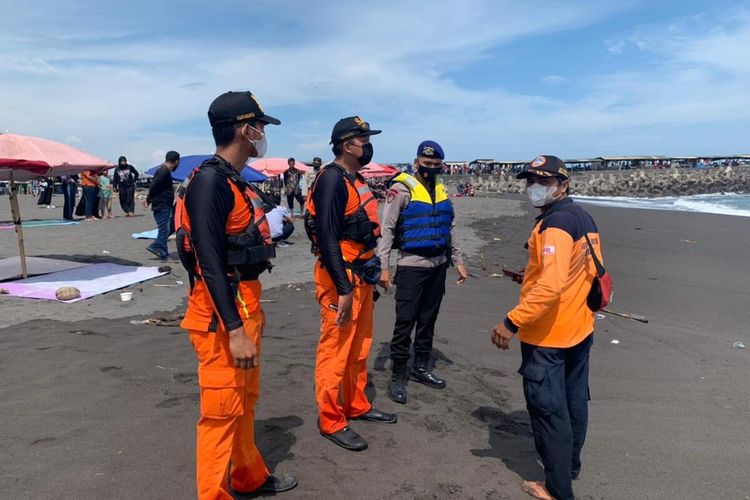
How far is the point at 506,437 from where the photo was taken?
3736 mm

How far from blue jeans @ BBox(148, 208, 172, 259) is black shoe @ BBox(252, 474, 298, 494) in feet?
25.9

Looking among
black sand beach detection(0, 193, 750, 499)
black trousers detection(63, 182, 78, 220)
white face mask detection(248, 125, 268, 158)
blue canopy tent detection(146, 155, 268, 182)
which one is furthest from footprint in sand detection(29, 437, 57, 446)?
black trousers detection(63, 182, 78, 220)

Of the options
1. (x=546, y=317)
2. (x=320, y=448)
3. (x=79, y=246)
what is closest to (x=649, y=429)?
(x=546, y=317)

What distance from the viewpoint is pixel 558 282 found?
105 inches

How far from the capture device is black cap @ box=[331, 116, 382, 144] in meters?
3.56

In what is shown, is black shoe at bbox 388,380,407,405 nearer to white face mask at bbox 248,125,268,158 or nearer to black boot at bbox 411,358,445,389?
black boot at bbox 411,358,445,389

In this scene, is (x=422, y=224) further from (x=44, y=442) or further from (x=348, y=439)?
(x=44, y=442)

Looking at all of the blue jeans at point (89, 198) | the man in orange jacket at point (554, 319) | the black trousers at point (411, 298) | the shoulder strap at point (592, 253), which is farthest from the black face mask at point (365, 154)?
the blue jeans at point (89, 198)

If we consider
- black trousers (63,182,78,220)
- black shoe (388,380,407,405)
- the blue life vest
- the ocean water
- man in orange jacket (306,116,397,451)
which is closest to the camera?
man in orange jacket (306,116,397,451)

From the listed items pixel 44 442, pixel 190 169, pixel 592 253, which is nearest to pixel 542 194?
pixel 592 253

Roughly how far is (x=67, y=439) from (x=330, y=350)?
180 cm

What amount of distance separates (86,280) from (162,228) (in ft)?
6.96

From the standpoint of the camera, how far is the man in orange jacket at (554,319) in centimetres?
270

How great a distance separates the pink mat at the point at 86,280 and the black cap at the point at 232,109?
5873 millimetres
